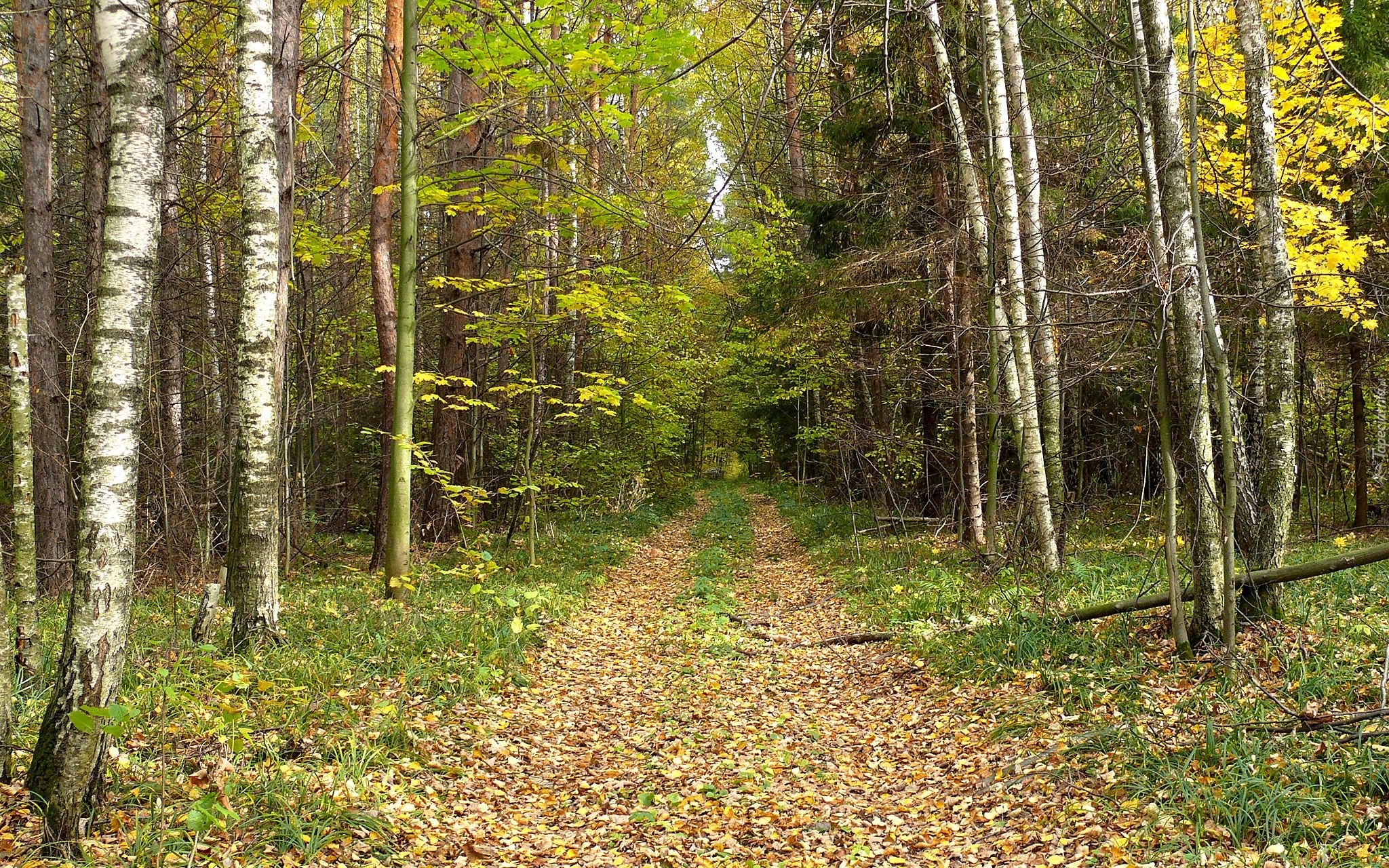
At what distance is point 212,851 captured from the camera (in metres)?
3.49

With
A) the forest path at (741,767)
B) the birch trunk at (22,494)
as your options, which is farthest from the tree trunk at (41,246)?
the forest path at (741,767)

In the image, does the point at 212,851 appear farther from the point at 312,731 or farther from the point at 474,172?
the point at 474,172

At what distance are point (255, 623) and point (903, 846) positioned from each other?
4.91 metres

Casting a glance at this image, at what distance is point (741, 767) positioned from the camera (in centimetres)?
529

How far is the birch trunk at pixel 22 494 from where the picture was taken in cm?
393

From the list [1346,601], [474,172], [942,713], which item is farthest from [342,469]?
[1346,601]

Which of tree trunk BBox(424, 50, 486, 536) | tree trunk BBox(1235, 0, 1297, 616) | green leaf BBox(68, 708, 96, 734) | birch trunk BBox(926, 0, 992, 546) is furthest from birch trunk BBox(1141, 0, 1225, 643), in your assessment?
tree trunk BBox(424, 50, 486, 536)

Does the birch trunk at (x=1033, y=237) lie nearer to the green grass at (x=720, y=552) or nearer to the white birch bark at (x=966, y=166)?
the white birch bark at (x=966, y=166)

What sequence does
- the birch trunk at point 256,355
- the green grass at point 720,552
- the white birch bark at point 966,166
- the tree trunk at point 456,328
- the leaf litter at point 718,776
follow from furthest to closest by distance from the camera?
the tree trunk at point 456,328
the green grass at point 720,552
the white birch bark at point 966,166
the birch trunk at point 256,355
the leaf litter at point 718,776

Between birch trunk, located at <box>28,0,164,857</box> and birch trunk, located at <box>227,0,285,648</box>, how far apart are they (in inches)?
104

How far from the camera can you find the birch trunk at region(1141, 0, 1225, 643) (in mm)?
5164

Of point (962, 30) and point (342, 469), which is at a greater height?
point (962, 30)

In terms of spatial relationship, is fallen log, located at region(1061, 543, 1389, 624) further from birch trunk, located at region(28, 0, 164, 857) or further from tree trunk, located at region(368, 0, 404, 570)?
tree trunk, located at region(368, 0, 404, 570)

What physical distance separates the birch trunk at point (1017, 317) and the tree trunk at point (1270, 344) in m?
2.17
